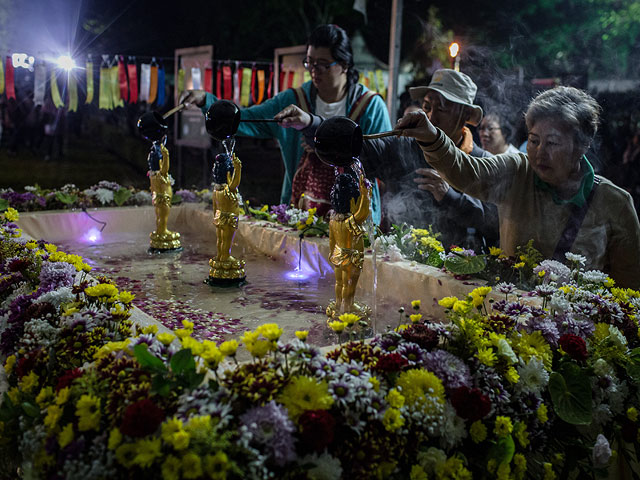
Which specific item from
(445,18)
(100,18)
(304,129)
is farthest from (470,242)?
(100,18)

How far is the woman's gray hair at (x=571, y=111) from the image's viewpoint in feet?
7.59

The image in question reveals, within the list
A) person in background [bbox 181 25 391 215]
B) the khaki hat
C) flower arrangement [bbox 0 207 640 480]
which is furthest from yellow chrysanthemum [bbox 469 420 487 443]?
person in background [bbox 181 25 391 215]

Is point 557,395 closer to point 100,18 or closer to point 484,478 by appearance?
point 484,478

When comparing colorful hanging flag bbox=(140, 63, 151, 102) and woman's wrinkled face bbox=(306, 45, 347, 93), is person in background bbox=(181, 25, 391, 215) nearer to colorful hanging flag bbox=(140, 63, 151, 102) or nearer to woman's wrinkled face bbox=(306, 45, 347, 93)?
woman's wrinkled face bbox=(306, 45, 347, 93)

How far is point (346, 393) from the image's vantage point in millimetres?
1289

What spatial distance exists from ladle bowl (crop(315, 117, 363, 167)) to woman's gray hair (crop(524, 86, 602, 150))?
0.88 m

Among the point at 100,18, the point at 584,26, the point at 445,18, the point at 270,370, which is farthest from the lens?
the point at 100,18

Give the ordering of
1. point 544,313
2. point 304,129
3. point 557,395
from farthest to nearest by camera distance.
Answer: point 304,129
point 544,313
point 557,395

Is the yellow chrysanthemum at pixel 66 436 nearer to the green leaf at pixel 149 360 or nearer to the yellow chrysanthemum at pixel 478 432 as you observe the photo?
the green leaf at pixel 149 360

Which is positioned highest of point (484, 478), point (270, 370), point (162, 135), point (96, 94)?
point (96, 94)

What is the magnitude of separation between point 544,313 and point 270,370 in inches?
34.7

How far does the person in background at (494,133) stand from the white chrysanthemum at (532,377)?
322cm

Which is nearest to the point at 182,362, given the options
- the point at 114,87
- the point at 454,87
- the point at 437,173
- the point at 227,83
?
the point at 437,173

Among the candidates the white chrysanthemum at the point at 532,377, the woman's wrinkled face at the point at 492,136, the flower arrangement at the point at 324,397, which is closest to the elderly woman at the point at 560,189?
the flower arrangement at the point at 324,397
